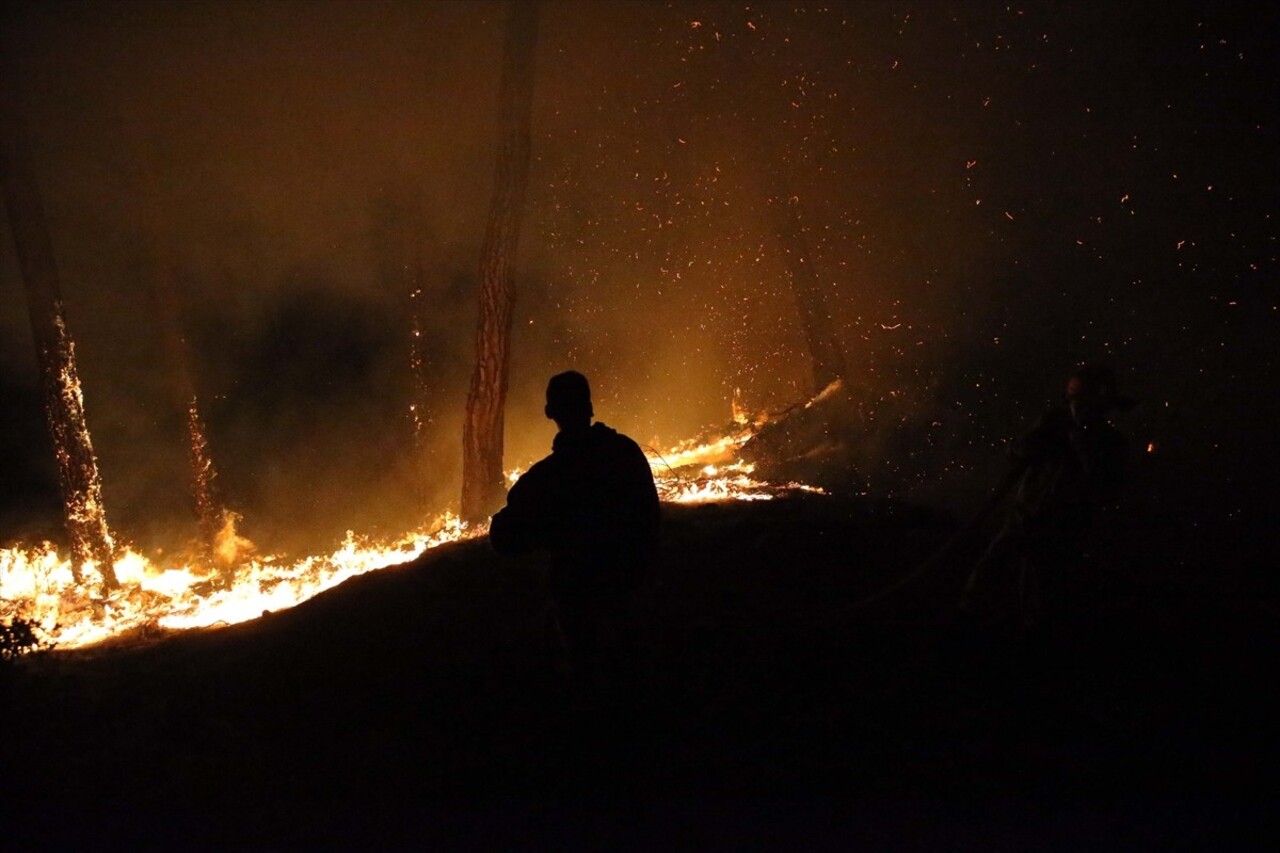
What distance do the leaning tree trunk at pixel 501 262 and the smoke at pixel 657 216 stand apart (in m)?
4.52

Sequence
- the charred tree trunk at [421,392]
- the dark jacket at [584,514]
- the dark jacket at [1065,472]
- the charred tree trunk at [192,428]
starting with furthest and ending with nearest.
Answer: the charred tree trunk at [421,392], the charred tree trunk at [192,428], the dark jacket at [1065,472], the dark jacket at [584,514]

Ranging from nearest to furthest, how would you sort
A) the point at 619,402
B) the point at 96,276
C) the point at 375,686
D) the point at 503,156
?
the point at 375,686
the point at 503,156
the point at 96,276
the point at 619,402

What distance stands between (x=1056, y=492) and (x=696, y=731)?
2629mm

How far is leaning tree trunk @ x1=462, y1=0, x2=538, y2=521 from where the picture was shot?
10.4 m

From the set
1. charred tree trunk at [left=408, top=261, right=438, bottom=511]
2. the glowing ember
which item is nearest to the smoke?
charred tree trunk at [left=408, top=261, right=438, bottom=511]

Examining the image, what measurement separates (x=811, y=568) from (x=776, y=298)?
423 inches

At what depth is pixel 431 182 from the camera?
16078mm

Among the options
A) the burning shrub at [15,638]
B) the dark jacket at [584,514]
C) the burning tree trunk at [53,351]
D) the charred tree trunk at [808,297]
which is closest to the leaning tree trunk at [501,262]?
the burning tree trunk at [53,351]

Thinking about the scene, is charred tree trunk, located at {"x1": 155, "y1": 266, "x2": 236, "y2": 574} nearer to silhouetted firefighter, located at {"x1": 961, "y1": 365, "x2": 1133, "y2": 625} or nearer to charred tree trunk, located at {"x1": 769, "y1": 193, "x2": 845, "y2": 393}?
charred tree trunk, located at {"x1": 769, "y1": 193, "x2": 845, "y2": 393}

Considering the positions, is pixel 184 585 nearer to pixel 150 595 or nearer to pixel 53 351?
pixel 150 595

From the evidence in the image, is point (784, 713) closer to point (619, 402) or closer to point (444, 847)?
point (444, 847)

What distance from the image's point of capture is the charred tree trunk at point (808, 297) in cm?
1427

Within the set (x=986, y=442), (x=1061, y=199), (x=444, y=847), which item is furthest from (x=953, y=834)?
(x=1061, y=199)

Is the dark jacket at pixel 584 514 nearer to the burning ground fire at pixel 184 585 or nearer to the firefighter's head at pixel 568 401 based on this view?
the firefighter's head at pixel 568 401
